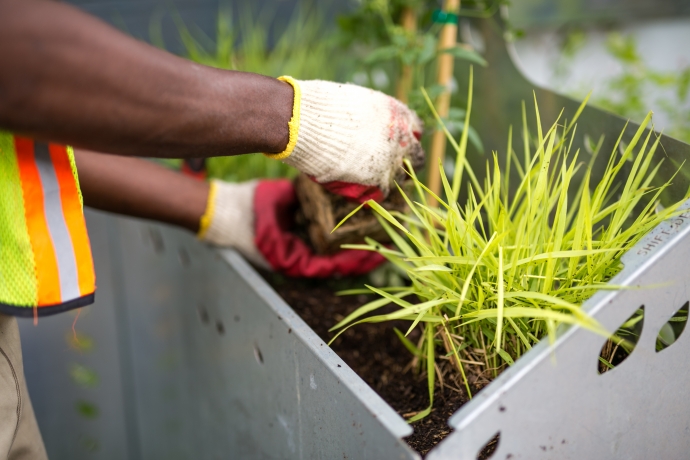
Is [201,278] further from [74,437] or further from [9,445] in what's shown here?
[74,437]

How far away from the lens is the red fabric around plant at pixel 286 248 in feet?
3.55

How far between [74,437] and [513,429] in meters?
1.64

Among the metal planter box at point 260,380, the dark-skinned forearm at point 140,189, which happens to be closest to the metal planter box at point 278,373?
the metal planter box at point 260,380

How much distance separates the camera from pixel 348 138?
73 centimetres

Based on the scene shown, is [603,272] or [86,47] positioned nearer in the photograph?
[86,47]

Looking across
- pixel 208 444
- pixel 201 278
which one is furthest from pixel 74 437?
pixel 201 278

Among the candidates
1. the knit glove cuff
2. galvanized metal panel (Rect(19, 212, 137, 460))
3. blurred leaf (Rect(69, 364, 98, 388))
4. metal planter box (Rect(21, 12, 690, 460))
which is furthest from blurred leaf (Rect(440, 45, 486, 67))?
blurred leaf (Rect(69, 364, 98, 388))

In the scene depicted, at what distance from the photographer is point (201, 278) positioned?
4.06 ft

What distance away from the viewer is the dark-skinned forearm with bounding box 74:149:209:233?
Answer: 993 mm

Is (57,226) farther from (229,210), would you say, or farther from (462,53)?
(462,53)

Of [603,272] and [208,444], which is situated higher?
[603,272]

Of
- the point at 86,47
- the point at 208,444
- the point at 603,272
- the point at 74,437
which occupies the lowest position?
the point at 74,437

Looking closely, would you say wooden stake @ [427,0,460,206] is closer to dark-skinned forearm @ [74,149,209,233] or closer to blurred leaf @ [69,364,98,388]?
dark-skinned forearm @ [74,149,209,233]

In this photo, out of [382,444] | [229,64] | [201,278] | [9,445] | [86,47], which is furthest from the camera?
[229,64]
